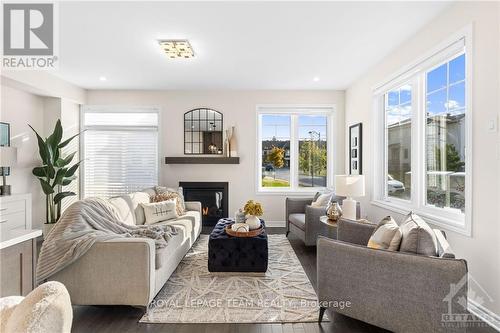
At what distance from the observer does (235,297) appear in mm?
2604

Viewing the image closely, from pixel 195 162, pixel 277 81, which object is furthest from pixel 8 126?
pixel 277 81

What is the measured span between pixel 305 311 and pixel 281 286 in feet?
1.59

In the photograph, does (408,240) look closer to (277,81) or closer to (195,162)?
(277,81)

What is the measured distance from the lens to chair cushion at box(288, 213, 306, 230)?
4084mm

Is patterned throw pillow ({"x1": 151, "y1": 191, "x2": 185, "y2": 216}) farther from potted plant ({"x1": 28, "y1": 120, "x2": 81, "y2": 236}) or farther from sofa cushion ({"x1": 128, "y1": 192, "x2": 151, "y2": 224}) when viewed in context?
potted plant ({"x1": 28, "y1": 120, "x2": 81, "y2": 236})

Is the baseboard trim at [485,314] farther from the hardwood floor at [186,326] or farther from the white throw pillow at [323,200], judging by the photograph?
the white throw pillow at [323,200]

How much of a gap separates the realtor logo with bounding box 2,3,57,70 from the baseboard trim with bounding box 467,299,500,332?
455cm

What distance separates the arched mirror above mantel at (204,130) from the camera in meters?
5.52

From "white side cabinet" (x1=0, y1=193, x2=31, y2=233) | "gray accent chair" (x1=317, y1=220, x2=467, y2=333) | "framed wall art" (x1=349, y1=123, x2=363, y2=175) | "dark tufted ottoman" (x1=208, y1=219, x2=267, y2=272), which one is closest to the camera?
"gray accent chair" (x1=317, y1=220, x2=467, y2=333)

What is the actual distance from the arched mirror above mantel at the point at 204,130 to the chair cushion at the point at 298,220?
1.98m

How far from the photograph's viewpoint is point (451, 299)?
65.1 inches

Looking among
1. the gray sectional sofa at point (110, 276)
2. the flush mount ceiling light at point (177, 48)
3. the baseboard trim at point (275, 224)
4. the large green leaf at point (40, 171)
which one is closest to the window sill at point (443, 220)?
the baseboard trim at point (275, 224)

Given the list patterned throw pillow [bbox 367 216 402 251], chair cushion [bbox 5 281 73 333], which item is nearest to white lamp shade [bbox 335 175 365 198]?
patterned throw pillow [bbox 367 216 402 251]

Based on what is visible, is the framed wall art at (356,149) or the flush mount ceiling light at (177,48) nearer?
the flush mount ceiling light at (177,48)
